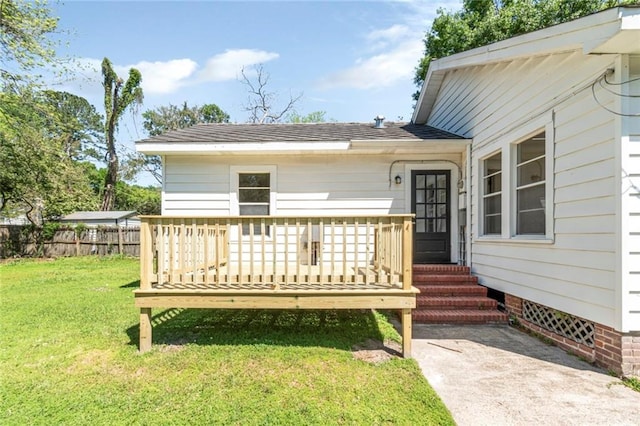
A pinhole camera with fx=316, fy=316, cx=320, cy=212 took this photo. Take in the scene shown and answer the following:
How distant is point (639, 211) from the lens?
2.90 m

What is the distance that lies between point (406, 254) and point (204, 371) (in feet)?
7.57

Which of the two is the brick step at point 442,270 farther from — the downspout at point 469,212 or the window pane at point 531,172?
the window pane at point 531,172

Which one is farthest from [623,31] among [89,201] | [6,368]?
[89,201]

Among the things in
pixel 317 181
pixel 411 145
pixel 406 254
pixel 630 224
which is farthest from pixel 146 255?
pixel 630 224

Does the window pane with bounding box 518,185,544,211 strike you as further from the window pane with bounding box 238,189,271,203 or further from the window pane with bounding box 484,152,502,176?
the window pane with bounding box 238,189,271,203

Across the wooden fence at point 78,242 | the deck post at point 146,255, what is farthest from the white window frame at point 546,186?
the wooden fence at point 78,242

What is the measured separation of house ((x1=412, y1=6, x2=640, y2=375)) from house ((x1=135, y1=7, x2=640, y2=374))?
17 millimetres

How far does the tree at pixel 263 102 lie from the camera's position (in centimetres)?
1767

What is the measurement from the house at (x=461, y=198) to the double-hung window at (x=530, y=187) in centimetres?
2

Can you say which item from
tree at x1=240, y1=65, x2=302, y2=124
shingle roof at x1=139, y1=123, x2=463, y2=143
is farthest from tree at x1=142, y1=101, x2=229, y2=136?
shingle roof at x1=139, y1=123, x2=463, y2=143

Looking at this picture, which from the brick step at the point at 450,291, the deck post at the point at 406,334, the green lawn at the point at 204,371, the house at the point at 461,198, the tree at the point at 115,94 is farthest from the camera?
the tree at the point at 115,94

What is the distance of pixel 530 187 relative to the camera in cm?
434

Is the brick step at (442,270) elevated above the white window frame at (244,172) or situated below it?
below

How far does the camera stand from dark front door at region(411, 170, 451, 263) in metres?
6.23
